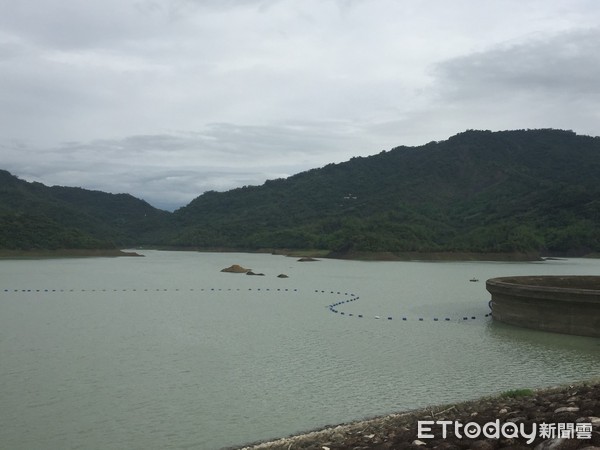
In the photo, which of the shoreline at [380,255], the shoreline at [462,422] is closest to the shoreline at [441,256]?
the shoreline at [380,255]

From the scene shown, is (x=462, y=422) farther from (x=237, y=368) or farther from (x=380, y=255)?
(x=380, y=255)

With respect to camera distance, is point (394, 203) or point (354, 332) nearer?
point (354, 332)

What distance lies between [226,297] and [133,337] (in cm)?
1903

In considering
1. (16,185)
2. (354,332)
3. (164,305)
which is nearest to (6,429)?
(354,332)

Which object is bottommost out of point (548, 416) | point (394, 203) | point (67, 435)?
point (67, 435)

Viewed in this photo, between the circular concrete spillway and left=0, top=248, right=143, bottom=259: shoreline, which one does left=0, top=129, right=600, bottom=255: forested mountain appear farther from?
the circular concrete spillway

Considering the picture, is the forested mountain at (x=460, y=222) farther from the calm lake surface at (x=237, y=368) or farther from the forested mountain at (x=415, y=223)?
the calm lake surface at (x=237, y=368)

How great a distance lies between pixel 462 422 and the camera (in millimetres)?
8719

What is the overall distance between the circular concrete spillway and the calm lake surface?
0.62m

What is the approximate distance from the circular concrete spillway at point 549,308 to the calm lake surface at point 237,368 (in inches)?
24.6

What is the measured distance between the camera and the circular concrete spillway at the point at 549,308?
21.9 meters

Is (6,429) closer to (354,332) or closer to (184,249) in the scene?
(354,332)

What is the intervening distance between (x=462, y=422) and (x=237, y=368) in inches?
380

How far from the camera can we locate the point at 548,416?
788 cm
